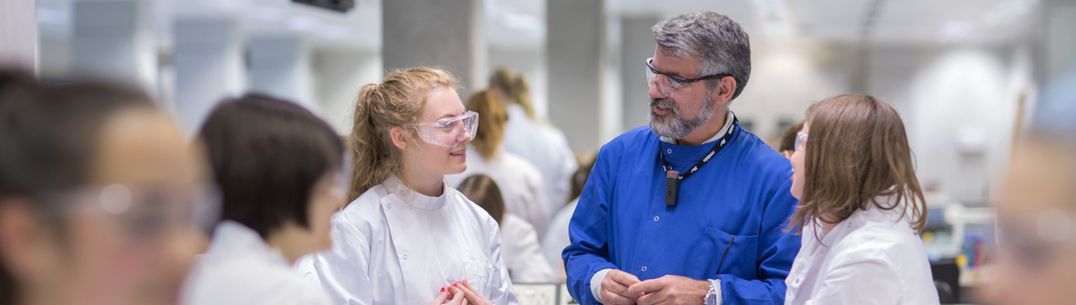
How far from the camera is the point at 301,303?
1773mm

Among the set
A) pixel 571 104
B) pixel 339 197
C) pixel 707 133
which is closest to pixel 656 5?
pixel 571 104

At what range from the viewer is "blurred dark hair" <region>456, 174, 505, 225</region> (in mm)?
4559

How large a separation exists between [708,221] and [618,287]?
274mm

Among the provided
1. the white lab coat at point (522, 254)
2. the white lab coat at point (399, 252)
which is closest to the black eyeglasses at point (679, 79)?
the white lab coat at point (399, 252)

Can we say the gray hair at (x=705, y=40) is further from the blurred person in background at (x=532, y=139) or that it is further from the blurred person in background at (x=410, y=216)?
the blurred person in background at (x=532, y=139)

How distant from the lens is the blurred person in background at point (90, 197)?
3.56ft

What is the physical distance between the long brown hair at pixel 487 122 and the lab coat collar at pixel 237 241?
12.0 ft

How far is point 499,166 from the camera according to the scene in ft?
19.2

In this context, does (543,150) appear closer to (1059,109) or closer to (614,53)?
(1059,109)

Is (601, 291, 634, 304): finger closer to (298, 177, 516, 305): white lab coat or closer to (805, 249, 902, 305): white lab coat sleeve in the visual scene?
(298, 177, 516, 305): white lab coat

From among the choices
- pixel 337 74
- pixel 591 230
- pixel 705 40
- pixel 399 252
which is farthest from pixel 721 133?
pixel 337 74

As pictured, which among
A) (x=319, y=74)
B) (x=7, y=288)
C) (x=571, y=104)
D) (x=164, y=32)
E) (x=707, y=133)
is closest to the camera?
(x=7, y=288)

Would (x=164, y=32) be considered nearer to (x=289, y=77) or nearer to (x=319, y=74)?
(x=289, y=77)

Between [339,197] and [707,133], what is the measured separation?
1.27 meters
